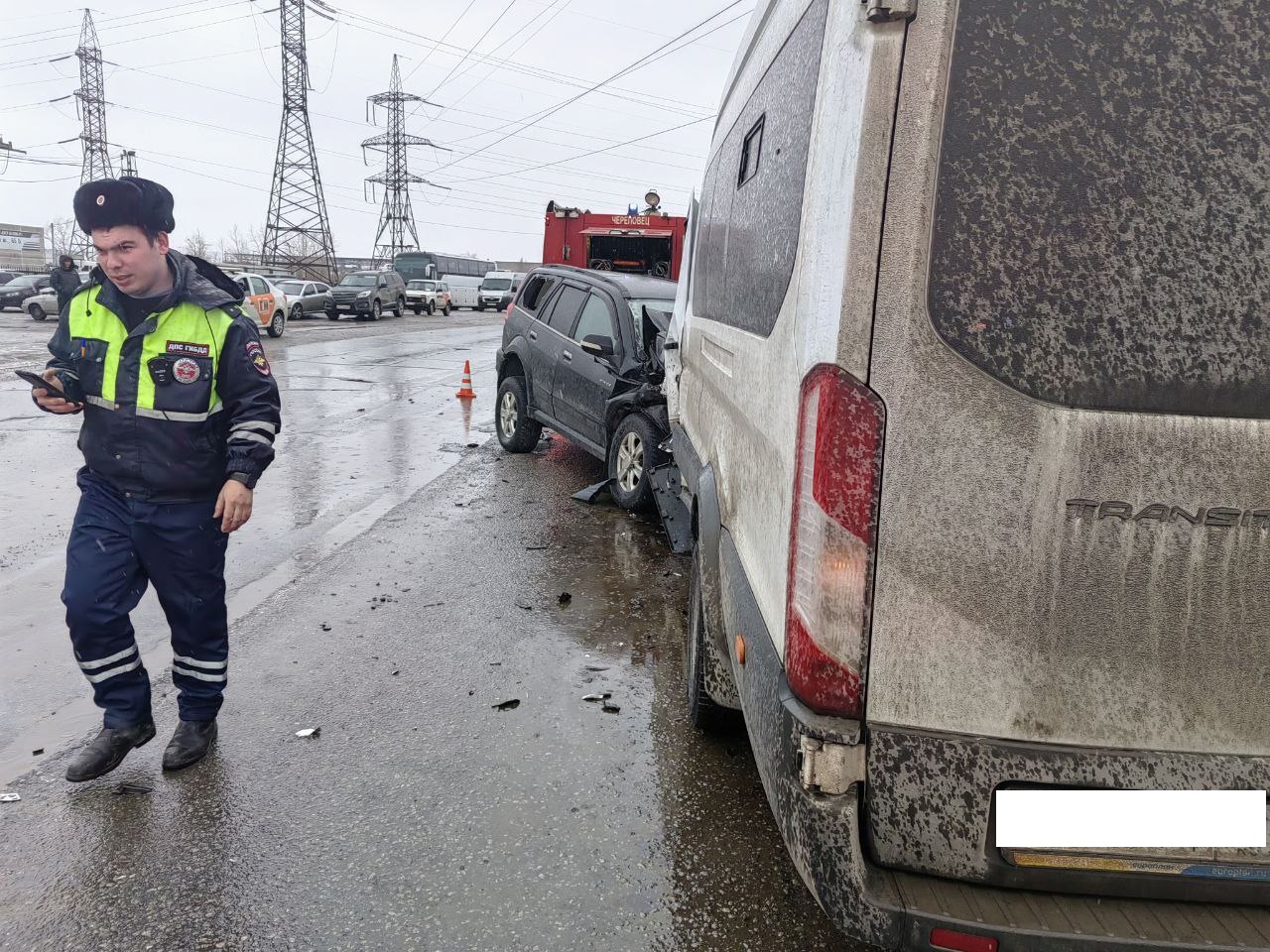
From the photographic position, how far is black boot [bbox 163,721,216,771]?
3.31m

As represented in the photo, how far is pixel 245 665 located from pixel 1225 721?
3.78 metres

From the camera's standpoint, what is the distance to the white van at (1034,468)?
1668 millimetres

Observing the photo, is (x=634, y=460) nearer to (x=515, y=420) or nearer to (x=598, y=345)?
(x=598, y=345)

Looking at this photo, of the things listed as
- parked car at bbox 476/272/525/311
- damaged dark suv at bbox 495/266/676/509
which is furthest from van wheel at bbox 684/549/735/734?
parked car at bbox 476/272/525/311

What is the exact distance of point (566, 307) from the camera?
8539 millimetres

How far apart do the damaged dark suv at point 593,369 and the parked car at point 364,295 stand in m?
27.2

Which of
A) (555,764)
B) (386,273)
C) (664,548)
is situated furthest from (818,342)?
(386,273)

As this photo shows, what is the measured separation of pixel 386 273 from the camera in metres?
37.9

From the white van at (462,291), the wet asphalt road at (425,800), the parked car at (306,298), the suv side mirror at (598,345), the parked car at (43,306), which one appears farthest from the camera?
the white van at (462,291)

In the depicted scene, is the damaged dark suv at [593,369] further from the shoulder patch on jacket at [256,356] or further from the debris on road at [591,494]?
the shoulder patch on jacket at [256,356]

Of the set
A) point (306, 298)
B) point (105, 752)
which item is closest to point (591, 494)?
point (105, 752)

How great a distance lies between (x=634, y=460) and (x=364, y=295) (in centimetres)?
3055

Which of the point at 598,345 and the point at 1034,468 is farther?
the point at 598,345

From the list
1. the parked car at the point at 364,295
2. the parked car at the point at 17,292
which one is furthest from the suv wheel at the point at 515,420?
the parked car at the point at 17,292
